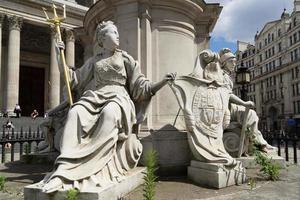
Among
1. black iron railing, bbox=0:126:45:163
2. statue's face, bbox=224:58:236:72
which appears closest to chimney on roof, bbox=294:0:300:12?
black iron railing, bbox=0:126:45:163

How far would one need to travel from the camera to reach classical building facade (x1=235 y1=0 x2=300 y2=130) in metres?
64.8

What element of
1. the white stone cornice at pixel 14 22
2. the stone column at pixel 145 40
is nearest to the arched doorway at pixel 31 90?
the white stone cornice at pixel 14 22

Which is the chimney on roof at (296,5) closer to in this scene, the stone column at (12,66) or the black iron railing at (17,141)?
the stone column at (12,66)

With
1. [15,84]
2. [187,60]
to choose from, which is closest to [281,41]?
[15,84]

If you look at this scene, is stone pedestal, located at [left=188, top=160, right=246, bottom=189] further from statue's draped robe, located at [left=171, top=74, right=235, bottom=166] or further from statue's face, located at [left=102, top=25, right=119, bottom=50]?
statue's face, located at [left=102, top=25, right=119, bottom=50]

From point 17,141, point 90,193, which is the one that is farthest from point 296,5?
point 90,193

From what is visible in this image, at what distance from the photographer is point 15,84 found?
3425 cm

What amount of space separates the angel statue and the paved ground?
0.57 metres

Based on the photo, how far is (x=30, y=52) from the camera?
4197cm

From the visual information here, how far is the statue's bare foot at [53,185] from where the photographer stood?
12.4 ft

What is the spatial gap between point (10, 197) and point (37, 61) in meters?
40.4

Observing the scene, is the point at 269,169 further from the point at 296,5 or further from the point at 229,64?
the point at 296,5

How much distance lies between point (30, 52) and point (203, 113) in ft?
131

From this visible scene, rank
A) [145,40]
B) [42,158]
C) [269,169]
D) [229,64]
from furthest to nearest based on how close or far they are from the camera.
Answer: [42,158] → [229,64] → [145,40] → [269,169]
